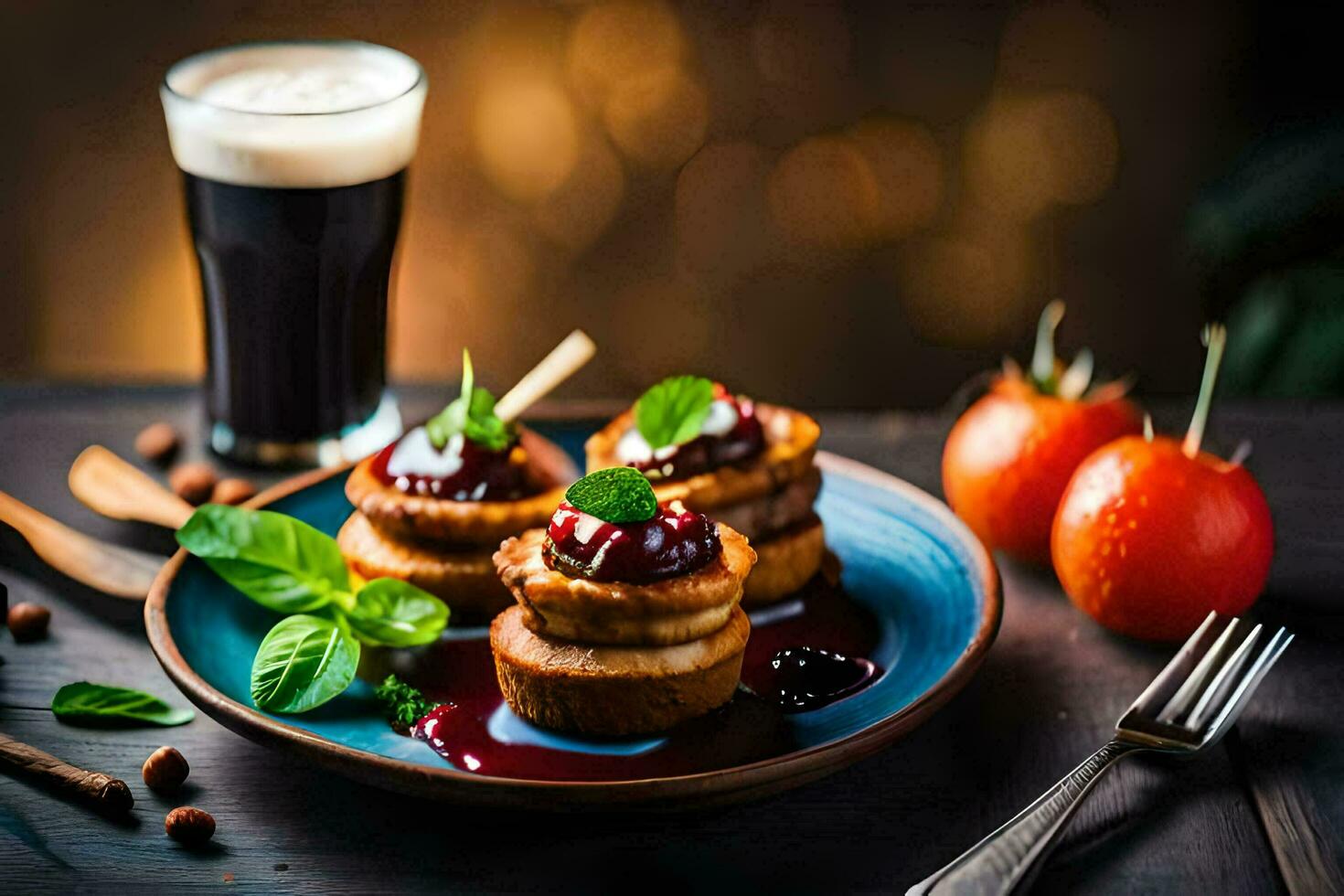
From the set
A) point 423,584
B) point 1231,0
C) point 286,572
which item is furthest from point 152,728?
point 1231,0

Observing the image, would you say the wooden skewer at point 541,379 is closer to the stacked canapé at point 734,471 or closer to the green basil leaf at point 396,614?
the stacked canapé at point 734,471

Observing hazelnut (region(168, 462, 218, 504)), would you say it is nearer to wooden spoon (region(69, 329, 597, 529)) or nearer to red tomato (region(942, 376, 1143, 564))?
wooden spoon (region(69, 329, 597, 529))

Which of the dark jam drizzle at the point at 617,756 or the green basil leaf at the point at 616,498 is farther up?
the green basil leaf at the point at 616,498

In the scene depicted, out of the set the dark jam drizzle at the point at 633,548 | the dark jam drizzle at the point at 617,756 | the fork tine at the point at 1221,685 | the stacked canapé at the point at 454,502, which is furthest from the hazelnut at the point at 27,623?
the fork tine at the point at 1221,685

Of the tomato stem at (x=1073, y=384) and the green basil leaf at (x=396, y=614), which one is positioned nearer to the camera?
the green basil leaf at (x=396, y=614)

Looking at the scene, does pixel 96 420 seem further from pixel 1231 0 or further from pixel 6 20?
pixel 1231 0

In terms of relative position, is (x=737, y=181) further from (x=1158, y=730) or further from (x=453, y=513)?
(x=1158, y=730)

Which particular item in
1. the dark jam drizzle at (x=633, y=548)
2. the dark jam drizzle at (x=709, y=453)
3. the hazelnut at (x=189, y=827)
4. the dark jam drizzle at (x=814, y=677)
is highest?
the dark jam drizzle at (x=633, y=548)
